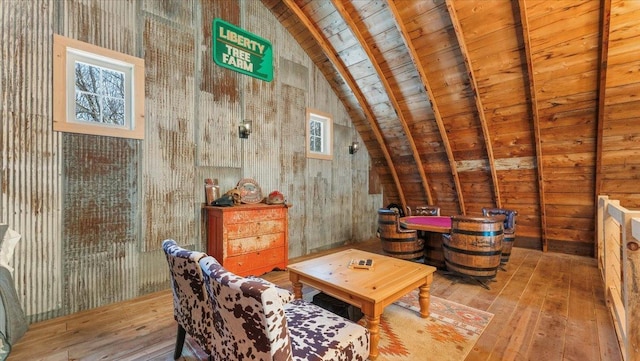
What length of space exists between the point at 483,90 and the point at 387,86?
4.77 ft

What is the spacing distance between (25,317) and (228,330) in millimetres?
2381

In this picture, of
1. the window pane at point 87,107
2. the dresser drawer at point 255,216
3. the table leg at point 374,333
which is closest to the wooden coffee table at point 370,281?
the table leg at point 374,333

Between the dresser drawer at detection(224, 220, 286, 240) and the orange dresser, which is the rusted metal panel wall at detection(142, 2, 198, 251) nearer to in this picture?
the orange dresser

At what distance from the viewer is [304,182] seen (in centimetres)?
471

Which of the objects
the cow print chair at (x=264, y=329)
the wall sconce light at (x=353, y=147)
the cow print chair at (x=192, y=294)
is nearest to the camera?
the cow print chair at (x=264, y=329)

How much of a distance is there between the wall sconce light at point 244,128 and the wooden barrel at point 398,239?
2246 mm

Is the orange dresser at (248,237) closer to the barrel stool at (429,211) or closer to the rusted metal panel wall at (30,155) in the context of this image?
the rusted metal panel wall at (30,155)

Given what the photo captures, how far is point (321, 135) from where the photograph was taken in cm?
522

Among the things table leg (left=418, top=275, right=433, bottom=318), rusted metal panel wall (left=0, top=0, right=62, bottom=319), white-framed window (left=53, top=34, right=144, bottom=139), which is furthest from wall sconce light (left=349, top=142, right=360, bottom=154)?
rusted metal panel wall (left=0, top=0, right=62, bottom=319)

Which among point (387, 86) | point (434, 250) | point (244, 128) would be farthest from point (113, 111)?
point (434, 250)

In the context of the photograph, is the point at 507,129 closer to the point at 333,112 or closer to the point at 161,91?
the point at 333,112

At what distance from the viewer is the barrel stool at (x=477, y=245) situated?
120 inches

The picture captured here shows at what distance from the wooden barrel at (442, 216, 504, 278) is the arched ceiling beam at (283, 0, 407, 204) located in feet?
8.64

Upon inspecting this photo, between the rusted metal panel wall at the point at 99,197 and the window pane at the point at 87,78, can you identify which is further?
the window pane at the point at 87,78
